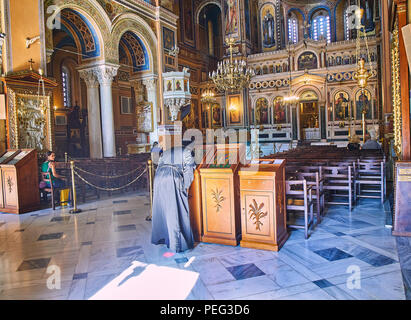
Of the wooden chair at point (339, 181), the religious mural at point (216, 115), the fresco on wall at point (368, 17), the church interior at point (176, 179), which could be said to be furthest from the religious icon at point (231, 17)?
the wooden chair at point (339, 181)

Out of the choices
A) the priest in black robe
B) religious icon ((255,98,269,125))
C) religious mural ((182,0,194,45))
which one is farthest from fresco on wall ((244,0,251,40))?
the priest in black robe

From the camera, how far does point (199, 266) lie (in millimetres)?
3754

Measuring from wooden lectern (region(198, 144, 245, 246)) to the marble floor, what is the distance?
0.20 meters

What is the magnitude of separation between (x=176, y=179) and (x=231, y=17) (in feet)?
63.7

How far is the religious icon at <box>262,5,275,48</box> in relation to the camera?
72.9 feet

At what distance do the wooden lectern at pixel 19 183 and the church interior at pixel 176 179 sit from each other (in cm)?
4

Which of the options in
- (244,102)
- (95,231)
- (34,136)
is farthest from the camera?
(244,102)

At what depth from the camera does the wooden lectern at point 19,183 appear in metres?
7.28

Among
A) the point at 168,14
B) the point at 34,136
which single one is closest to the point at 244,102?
the point at 168,14

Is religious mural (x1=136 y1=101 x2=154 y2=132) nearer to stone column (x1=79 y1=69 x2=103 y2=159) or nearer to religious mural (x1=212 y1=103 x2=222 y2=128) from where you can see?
stone column (x1=79 y1=69 x2=103 y2=159)

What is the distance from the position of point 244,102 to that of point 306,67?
435cm

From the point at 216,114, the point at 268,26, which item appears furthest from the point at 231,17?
the point at 216,114

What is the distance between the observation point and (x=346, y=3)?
917 inches

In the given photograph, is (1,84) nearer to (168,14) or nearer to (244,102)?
(168,14)
